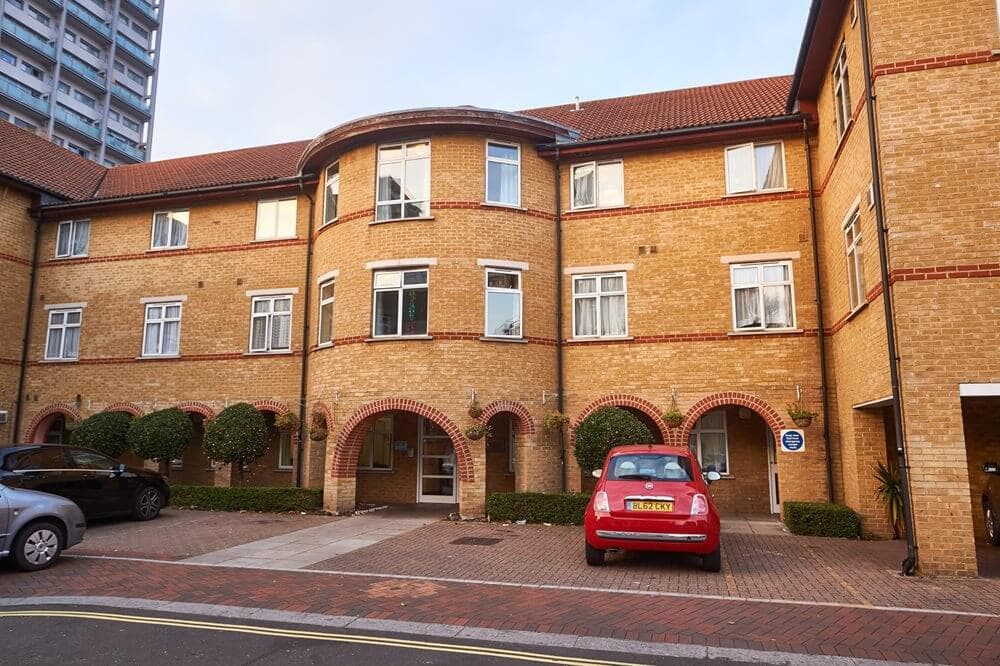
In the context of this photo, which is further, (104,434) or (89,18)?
(89,18)

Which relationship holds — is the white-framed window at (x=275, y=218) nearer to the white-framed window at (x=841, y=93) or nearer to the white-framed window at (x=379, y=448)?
the white-framed window at (x=379, y=448)

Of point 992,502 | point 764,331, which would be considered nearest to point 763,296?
point 764,331

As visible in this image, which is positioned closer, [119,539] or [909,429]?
[909,429]

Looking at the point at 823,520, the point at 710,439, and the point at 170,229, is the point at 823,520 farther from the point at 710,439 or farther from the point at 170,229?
the point at 170,229

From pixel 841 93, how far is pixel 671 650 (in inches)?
423

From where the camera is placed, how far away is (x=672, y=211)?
14984mm

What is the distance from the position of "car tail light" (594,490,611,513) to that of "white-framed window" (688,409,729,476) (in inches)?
278

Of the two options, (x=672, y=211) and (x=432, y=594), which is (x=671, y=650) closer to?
(x=432, y=594)

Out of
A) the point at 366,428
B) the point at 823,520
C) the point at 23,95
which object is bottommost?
the point at 823,520

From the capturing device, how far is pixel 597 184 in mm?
15641

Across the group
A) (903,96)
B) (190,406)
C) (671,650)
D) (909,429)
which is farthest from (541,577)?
(190,406)

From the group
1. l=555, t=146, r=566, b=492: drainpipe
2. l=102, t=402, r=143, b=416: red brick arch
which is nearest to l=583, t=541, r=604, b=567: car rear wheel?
l=555, t=146, r=566, b=492: drainpipe

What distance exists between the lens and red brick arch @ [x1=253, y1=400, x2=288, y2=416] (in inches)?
664

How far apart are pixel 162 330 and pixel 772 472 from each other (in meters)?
16.4
